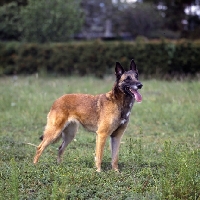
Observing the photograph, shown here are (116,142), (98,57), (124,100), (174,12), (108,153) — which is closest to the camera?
(124,100)

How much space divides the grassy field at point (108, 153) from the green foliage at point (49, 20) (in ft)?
27.9

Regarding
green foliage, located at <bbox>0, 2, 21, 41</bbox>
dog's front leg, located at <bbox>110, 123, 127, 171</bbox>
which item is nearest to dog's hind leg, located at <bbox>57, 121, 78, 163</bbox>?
dog's front leg, located at <bbox>110, 123, 127, 171</bbox>

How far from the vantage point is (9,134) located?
9586mm

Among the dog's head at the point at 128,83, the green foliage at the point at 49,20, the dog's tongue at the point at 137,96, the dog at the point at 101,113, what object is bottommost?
the dog at the point at 101,113

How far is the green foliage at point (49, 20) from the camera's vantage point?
23.9 m

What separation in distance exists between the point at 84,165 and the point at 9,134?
3.28m

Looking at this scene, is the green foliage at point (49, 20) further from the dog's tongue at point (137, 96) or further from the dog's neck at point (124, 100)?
the dog's tongue at point (137, 96)

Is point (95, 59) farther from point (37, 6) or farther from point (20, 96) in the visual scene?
point (20, 96)

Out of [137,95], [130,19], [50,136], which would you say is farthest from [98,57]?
[130,19]

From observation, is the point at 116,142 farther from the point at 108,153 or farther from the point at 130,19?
the point at 130,19

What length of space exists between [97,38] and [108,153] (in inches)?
771

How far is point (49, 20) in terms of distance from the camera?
23766 mm

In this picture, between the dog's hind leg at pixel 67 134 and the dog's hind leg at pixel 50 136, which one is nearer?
the dog's hind leg at pixel 50 136

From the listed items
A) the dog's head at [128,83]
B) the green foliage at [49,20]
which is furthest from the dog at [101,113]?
the green foliage at [49,20]
